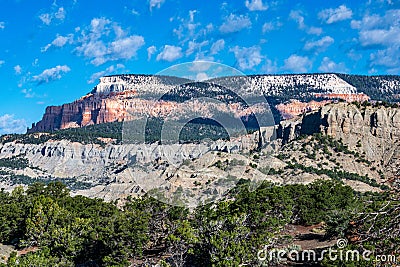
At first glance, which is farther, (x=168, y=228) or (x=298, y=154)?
(x=298, y=154)

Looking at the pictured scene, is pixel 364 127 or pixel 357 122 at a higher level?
pixel 357 122

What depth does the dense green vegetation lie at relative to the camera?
23.4 m

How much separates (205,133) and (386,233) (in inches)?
5479

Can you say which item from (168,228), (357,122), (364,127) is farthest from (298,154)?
(168,228)

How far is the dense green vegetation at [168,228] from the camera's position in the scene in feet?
76.6

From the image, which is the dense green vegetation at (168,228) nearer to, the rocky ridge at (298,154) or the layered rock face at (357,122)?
the rocky ridge at (298,154)

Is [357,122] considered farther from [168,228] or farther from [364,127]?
[168,228]

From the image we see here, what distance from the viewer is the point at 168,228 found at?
107 ft

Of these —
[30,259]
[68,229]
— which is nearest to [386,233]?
[30,259]

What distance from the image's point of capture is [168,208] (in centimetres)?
3553

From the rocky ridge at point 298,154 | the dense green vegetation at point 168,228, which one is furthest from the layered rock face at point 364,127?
the dense green vegetation at point 168,228

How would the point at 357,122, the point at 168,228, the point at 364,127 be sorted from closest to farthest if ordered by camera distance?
1. the point at 168,228
2. the point at 364,127
3. the point at 357,122

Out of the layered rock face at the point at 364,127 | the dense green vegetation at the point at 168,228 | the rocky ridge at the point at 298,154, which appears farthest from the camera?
the layered rock face at the point at 364,127

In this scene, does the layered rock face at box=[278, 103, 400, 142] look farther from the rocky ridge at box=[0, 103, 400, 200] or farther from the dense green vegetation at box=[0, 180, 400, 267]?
the dense green vegetation at box=[0, 180, 400, 267]
